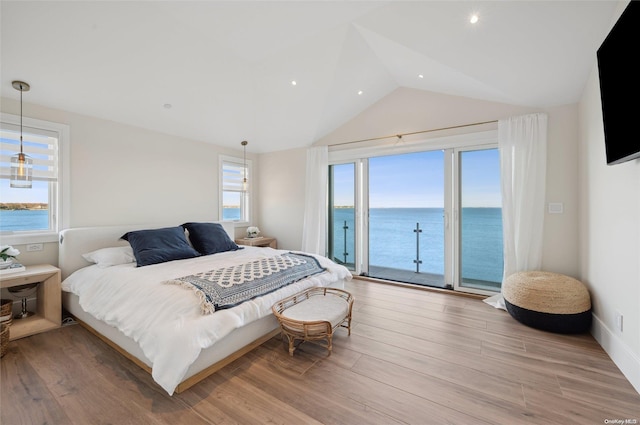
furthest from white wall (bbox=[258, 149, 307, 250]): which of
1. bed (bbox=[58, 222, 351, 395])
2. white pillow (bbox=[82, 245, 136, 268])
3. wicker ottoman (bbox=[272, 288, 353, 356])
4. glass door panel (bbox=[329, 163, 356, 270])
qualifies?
white pillow (bbox=[82, 245, 136, 268])

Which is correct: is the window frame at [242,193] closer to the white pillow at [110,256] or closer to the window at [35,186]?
the white pillow at [110,256]

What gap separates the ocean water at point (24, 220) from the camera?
2736mm

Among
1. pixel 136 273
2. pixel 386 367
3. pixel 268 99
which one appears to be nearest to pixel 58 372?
pixel 136 273

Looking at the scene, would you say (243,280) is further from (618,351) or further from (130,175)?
(618,351)

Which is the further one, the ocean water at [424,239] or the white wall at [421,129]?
the ocean water at [424,239]

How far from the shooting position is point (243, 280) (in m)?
2.31

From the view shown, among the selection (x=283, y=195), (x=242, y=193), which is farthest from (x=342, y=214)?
(x=242, y=193)

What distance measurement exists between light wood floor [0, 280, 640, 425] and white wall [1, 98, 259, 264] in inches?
58.1

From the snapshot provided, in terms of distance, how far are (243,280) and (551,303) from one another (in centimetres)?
298

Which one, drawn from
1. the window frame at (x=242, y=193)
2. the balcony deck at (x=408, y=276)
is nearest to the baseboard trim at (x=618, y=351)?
the balcony deck at (x=408, y=276)

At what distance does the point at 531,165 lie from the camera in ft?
A: 10.2

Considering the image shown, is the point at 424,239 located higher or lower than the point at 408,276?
higher

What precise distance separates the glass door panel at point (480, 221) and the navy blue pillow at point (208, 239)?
3397 mm

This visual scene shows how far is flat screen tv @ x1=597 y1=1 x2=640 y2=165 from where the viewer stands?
5.12 ft
